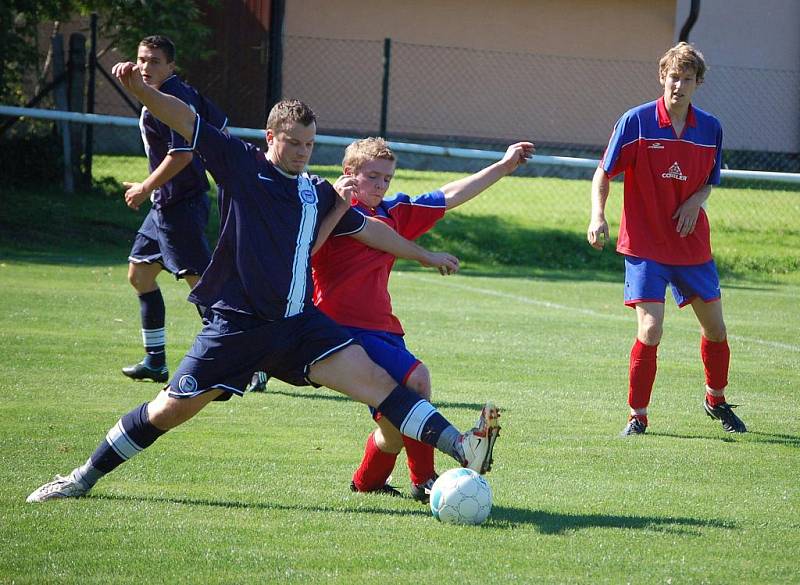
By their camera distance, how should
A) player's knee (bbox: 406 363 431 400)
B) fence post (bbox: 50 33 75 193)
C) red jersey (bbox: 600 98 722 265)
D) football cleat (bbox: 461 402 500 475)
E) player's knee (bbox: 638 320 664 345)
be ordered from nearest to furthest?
football cleat (bbox: 461 402 500 475), player's knee (bbox: 406 363 431 400), player's knee (bbox: 638 320 664 345), red jersey (bbox: 600 98 722 265), fence post (bbox: 50 33 75 193)

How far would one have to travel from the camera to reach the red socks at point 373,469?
5.15 meters

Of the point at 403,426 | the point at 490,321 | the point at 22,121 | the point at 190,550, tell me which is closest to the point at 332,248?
the point at 403,426

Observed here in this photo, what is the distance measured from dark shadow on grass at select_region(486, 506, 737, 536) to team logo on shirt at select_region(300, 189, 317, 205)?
1.52 m

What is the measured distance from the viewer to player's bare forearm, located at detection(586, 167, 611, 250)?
6715 millimetres

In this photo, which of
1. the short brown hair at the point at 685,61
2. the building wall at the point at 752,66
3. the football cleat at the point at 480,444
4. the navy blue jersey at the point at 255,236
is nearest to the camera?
the football cleat at the point at 480,444

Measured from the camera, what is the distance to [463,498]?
4.62m

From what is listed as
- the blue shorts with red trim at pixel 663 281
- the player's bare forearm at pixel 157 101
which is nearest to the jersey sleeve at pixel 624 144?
the blue shorts with red trim at pixel 663 281

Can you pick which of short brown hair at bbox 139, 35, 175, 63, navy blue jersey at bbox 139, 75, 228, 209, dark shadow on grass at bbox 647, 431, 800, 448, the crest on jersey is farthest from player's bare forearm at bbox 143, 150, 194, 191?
dark shadow on grass at bbox 647, 431, 800, 448

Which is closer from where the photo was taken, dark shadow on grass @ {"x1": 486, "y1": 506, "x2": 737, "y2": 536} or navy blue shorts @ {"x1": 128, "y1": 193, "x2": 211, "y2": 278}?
dark shadow on grass @ {"x1": 486, "y1": 506, "x2": 737, "y2": 536}

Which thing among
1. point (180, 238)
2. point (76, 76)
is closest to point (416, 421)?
point (180, 238)

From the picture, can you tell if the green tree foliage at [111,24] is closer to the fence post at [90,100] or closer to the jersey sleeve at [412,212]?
the fence post at [90,100]

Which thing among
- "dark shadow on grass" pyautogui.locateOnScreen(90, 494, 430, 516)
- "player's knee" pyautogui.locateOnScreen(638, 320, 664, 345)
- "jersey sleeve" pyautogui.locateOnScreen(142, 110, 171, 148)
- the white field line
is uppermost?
"jersey sleeve" pyautogui.locateOnScreen(142, 110, 171, 148)

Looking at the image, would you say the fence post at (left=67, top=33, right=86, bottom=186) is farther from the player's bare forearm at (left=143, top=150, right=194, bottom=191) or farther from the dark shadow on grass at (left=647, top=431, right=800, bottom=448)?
the dark shadow on grass at (left=647, top=431, right=800, bottom=448)

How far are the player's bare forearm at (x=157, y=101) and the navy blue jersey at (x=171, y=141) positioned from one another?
9.39ft
